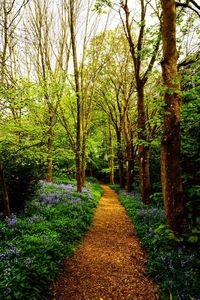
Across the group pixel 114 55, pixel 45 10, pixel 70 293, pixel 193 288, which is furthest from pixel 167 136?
pixel 114 55

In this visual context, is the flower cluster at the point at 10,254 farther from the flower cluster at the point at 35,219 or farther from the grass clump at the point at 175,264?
the grass clump at the point at 175,264

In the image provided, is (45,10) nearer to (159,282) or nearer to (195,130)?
(195,130)

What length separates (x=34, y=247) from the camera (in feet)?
14.1

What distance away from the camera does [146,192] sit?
32.9 ft

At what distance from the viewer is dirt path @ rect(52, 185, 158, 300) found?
3.68 metres

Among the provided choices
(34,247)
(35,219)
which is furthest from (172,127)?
(35,219)

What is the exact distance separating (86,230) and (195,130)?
491cm

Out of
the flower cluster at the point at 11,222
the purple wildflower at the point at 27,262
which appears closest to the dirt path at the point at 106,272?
the purple wildflower at the point at 27,262

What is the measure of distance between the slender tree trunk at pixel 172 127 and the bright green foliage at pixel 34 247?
2882mm

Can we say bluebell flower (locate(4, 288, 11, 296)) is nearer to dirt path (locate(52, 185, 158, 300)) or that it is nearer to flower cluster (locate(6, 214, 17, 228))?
dirt path (locate(52, 185, 158, 300))

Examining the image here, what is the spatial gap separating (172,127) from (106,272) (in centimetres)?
357

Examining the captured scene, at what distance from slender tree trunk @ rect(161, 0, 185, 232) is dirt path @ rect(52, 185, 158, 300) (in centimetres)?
143

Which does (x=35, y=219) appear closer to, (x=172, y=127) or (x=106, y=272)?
(x=106, y=272)

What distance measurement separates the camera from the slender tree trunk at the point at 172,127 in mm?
4680
